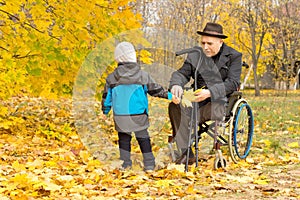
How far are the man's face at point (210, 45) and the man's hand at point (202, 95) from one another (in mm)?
410

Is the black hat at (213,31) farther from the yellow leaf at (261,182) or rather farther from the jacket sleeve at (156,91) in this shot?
the yellow leaf at (261,182)

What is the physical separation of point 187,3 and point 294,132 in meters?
12.6

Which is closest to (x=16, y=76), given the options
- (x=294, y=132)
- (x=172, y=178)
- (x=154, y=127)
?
(x=172, y=178)

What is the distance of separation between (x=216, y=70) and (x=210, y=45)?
0.25 m

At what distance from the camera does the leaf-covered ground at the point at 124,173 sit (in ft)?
11.8

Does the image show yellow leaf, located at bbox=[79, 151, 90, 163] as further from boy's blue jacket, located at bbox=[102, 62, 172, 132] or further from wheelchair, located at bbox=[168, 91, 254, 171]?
wheelchair, located at bbox=[168, 91, 254, 171]

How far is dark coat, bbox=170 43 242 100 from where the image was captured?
465 cm

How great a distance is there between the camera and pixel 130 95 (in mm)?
4438

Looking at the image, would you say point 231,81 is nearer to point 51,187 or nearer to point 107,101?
point 107,101

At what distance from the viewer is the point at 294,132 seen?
764cm

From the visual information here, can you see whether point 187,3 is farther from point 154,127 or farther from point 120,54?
point 120,54

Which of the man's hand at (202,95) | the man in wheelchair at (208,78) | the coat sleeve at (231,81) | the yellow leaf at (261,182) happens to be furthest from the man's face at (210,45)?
the yellow leaf at (261,182)

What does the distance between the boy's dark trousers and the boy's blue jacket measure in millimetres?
89

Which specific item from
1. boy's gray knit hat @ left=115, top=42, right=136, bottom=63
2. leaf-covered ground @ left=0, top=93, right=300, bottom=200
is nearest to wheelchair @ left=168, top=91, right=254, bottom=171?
leaf-covered ground @ left=0, top=93, right=300, bottom=200
